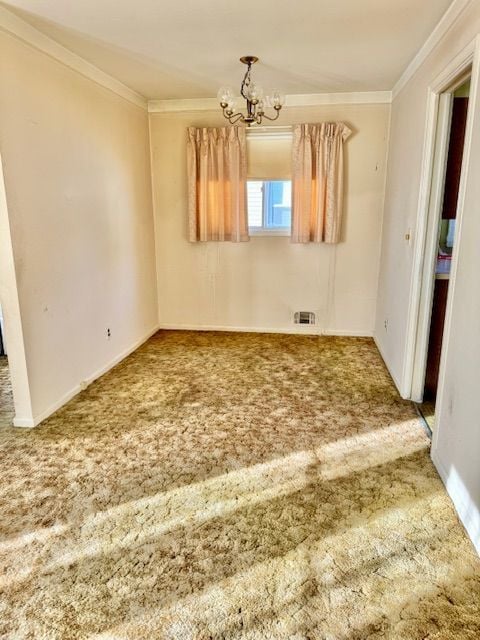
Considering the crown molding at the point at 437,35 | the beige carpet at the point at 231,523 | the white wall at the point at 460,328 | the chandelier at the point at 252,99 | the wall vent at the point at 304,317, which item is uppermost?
the crown molding at the point at 437,35

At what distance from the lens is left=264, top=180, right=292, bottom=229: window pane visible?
4.69 m

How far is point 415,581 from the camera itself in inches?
64.7

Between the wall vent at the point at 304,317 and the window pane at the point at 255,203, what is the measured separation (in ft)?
3.62

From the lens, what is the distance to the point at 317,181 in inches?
175

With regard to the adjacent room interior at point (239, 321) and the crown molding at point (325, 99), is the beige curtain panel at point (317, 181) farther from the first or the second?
the crown molding at point (325, 99)

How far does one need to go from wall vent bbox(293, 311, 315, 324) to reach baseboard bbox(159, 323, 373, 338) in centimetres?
6

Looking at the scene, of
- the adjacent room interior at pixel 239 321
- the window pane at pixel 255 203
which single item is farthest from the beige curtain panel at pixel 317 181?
the window pane at pixel 255 203

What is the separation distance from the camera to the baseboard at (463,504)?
1817 mm

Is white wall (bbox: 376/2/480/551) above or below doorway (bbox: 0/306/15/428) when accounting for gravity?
above

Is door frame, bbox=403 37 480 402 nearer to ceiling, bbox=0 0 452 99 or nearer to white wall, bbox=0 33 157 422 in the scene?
ceiling, bbox=0 0 452 99

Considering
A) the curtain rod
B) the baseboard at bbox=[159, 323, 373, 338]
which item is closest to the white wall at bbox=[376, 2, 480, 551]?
the curtain rod

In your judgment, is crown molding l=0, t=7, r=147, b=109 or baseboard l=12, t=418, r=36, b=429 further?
baseboard l=12, t=418, r=36, b=429

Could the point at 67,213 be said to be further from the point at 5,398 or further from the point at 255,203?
the point at 255,203

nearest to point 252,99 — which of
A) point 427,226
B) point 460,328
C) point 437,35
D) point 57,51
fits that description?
point 437,35
